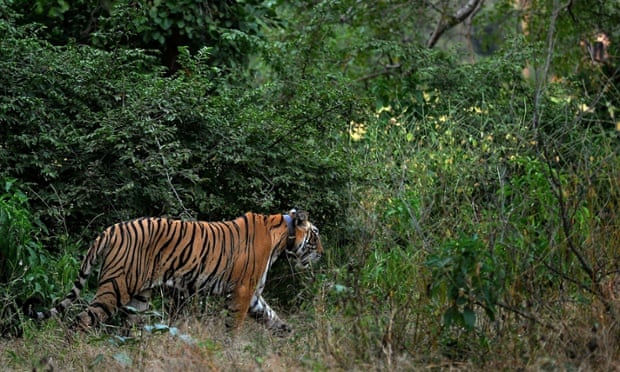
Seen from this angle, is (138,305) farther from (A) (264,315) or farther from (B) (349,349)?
(B) (349,349)

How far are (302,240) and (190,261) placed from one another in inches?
41.1

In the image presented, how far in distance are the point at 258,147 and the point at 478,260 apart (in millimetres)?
3780

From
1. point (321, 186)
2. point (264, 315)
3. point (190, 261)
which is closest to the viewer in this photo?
point (190, 261)

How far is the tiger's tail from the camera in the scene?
6801 mm

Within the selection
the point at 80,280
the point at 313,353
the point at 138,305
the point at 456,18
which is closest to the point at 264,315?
the point at 138,305

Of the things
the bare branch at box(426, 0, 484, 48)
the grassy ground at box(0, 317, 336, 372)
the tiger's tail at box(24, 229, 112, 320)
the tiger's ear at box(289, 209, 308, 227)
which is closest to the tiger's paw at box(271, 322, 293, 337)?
the grassy ground at box(0, 317, 336, 372)

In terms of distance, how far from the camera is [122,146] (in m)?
7.95

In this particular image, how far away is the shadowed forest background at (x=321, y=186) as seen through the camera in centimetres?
567

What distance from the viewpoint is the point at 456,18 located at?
1438cm

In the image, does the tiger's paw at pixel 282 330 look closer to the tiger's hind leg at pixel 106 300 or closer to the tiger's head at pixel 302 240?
the tiger's head at pixel 302 240

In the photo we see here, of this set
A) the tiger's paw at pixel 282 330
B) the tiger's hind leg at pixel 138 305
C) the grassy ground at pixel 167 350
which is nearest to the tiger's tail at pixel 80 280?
the grassy ground at pixel 167 350

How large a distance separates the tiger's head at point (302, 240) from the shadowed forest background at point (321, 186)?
0.18 m

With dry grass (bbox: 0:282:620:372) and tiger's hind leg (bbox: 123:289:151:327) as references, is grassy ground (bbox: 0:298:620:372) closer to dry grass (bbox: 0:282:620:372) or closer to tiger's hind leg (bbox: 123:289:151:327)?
dry grass (bbox: 0:282:620:372)

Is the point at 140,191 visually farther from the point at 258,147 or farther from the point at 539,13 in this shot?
the point at 539,13
